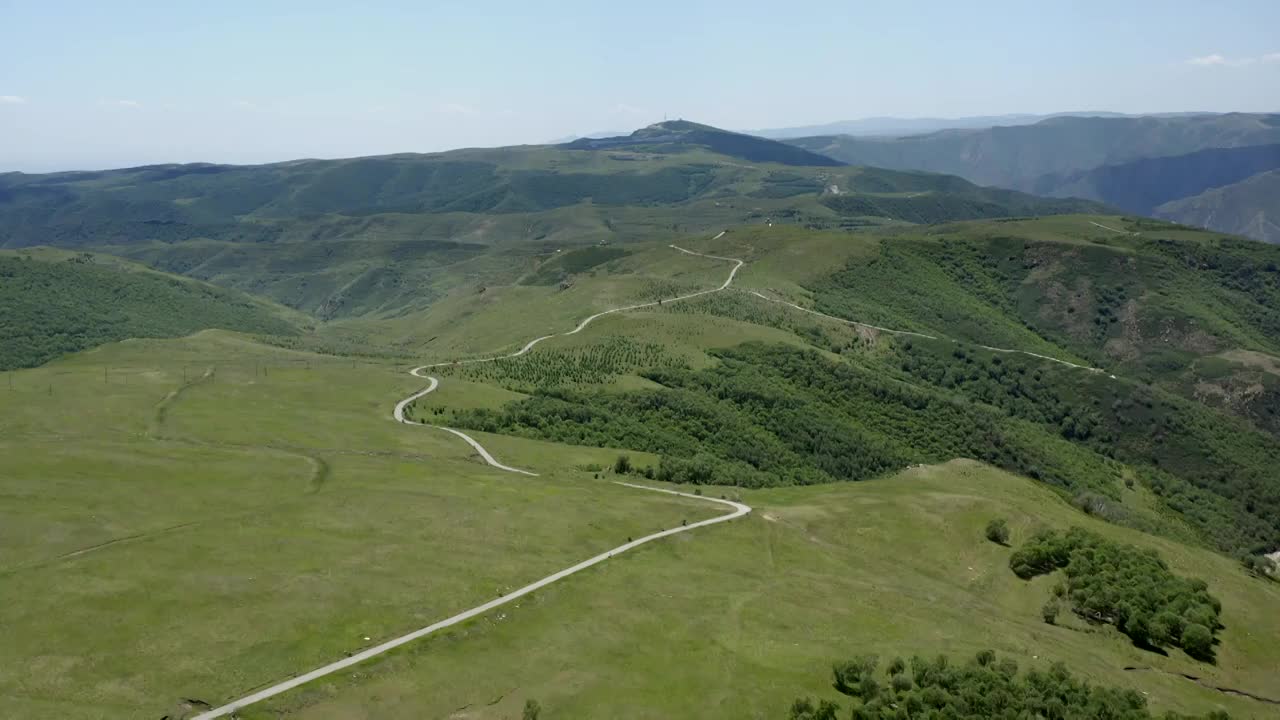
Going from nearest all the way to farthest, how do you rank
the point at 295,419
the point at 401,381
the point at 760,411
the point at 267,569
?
the point at 267,569 → the point at 295,419 → the point at 401,381 → the point at 760,411

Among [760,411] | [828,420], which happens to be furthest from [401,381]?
[828,420]

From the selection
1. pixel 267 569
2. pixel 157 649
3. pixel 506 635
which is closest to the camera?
pixel 157 649

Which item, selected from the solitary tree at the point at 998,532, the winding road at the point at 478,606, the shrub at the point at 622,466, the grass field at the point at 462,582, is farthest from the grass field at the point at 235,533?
the solitary tree at the point at 998,532

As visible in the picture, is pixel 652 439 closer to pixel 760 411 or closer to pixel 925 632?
pixel 760 411

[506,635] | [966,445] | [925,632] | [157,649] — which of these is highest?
[157,649]

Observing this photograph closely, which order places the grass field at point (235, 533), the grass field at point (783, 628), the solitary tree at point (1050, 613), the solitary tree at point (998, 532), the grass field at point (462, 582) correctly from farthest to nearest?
the solitary tree at point (998, 532) < the solitary tree at point (1050, 613) < the grass field at point (783, 628) < the grass field at point (462, 582) < the grass field at point (235, 533)

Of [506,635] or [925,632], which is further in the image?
[925,632]

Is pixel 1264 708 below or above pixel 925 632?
below

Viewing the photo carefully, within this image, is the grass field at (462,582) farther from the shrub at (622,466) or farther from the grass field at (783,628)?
the shrub at (622,466)
